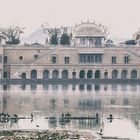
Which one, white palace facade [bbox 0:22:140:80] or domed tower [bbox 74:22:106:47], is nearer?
white palace facade [bbox 0:22:140:80]

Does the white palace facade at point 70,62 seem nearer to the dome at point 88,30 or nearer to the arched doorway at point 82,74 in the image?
the arched doorway at point 82,74

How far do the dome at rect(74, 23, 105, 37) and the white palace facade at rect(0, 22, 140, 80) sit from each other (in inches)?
108

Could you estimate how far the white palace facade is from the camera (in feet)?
351

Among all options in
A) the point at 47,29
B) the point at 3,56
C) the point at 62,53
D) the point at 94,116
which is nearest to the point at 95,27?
the point at 62,53

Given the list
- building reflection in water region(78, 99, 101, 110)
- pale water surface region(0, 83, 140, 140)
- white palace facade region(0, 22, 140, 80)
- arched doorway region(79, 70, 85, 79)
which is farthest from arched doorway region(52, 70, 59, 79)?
building reflection in water region(78, 99, 101, 110)

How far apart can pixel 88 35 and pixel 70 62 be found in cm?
633

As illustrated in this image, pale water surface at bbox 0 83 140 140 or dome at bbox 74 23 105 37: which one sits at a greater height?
dome at bbox 74 23 105 37

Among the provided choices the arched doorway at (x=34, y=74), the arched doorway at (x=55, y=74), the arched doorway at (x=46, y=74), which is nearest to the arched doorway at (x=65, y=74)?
the arched doorway at (x=55, y=74)

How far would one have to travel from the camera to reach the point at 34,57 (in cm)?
10956

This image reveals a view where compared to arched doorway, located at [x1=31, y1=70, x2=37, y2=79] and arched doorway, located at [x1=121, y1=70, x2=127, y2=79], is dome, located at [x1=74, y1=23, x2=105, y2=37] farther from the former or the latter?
arched doorway, located at [x1=31, y1=70, x2=37, y2=79]

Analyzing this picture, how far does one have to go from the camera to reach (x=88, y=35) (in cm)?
11231

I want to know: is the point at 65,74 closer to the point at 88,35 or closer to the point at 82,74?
the point at 82,74

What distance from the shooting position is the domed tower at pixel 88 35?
112 m

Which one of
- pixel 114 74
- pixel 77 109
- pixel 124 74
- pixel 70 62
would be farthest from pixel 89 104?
pixel 124 74
